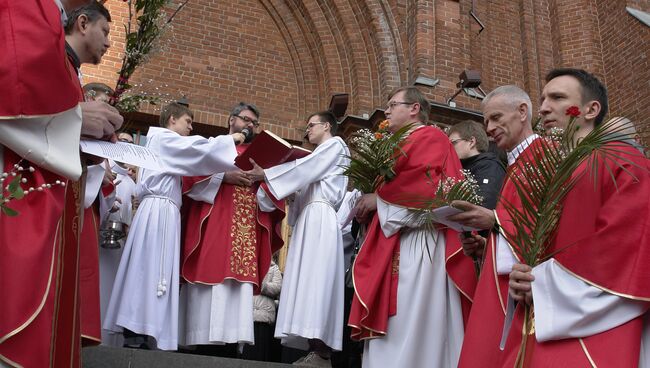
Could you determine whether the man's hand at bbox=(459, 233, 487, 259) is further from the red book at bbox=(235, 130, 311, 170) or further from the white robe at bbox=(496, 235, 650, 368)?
the red book at bbox=(235, 130, 311, 170)

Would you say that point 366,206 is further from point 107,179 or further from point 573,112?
point 573,112

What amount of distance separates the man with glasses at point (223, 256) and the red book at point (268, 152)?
7.8 inches

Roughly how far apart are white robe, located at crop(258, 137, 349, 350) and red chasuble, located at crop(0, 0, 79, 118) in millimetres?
3537

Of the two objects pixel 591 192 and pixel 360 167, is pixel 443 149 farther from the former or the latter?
pixel 591 192

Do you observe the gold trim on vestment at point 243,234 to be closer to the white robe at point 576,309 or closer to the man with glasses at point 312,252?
the man with glasses at point 312,252

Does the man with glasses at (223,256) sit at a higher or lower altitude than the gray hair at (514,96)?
lower

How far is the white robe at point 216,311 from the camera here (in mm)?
6949

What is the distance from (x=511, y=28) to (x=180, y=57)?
577 centimetres

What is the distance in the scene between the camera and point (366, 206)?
632cm

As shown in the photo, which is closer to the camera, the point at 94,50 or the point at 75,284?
the point at 75,284

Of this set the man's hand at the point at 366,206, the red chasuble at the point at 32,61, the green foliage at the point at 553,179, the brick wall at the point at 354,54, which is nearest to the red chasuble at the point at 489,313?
the green foliage at the point at 553,179

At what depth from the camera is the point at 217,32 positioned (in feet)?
44.1

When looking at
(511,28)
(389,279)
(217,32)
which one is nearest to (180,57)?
(217,32)

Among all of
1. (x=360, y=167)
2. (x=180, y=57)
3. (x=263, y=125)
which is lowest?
(x=360, y=167)
